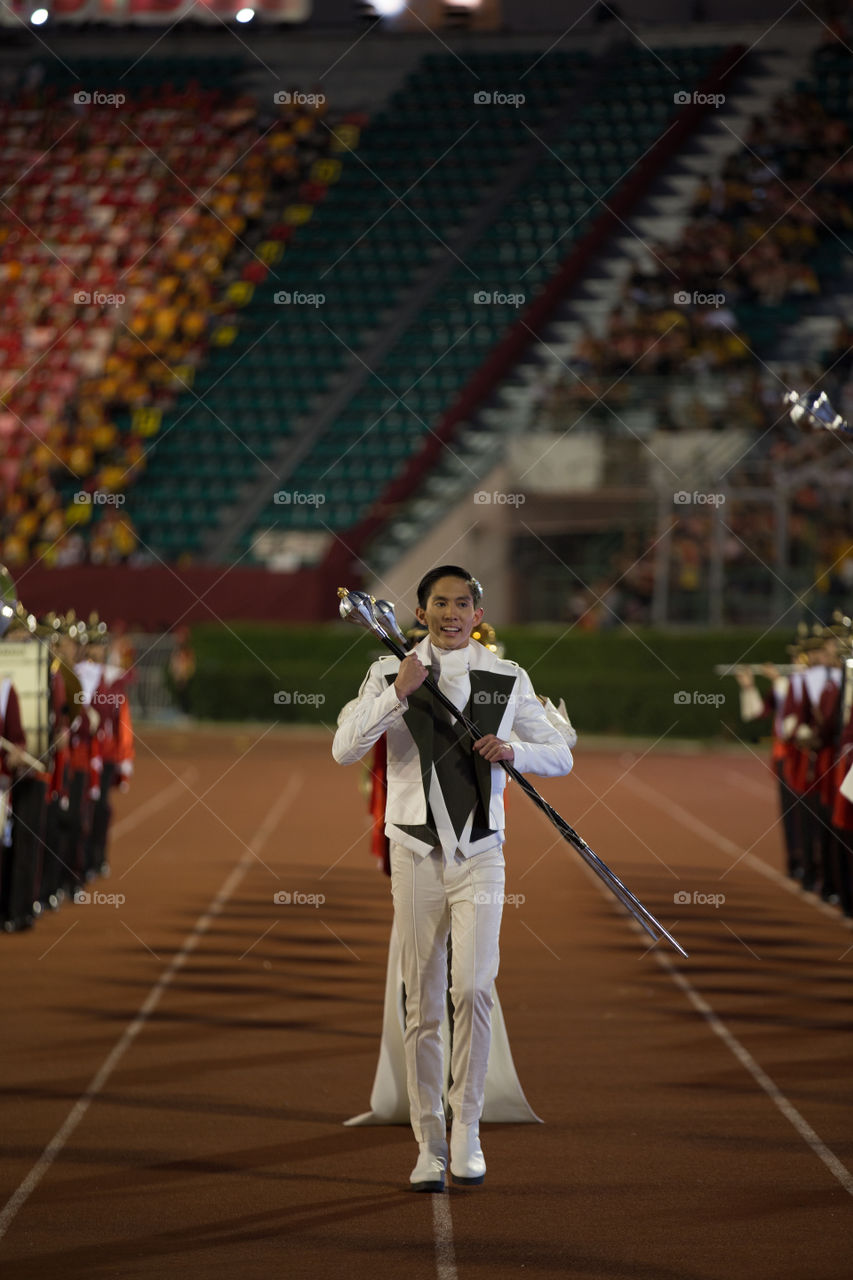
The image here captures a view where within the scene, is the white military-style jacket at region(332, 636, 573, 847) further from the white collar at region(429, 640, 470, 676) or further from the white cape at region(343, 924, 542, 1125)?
the white cape at region(343, 924, 542, 1125)

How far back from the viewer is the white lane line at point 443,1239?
4625 mm

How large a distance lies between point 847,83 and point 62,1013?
2773 centimetres

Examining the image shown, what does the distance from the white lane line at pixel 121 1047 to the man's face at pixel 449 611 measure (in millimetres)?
1943

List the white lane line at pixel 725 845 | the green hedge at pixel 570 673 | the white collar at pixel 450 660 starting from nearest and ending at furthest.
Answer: the white collar at pixel 450 660, the white lane line at pixel 725 845, the green hedge at pixel 570 673

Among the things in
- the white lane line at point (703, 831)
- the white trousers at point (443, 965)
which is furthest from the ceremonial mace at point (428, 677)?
the white lane line at point (703, 831)

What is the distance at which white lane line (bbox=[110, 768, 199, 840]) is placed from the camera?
15.9 metres

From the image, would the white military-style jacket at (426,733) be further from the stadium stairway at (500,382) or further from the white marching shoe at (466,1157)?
the stadium stairway at (500,382)

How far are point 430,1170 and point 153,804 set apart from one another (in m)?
12.7

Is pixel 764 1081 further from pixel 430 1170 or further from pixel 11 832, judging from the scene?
pixel 11 832

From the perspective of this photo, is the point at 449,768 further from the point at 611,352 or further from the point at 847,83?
the point at 847,83

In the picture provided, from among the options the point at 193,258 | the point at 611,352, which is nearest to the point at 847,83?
the point at 611,352

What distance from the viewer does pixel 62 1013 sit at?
8.14 metres

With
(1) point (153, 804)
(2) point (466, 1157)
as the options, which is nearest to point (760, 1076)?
(2) point (466, 1157)

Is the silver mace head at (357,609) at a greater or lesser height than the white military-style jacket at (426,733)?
greater
